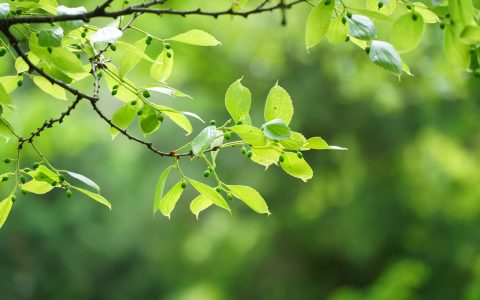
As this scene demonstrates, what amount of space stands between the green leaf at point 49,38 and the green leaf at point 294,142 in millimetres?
299

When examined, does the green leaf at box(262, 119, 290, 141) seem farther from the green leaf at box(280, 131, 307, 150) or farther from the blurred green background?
the blurred green background

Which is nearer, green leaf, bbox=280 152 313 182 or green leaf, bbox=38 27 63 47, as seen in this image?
green leaf, bbox=38 27 63 47

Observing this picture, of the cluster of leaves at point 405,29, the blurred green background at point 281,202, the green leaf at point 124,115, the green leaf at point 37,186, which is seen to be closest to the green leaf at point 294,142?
the cluster of leaves at point 405,29

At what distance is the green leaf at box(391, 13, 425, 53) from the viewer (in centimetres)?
77

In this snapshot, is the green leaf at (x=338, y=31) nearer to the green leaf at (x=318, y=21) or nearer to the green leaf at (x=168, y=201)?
the green leaf at (x=318, y=21)

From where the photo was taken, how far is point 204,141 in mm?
827

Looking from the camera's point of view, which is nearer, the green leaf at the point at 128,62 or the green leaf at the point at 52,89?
the green leaf at the point at 128,62

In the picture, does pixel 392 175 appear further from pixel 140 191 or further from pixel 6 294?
pixel 6 294

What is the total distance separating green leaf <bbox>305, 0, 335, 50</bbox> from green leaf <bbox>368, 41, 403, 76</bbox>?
0.23 ft

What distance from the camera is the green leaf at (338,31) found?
0.86 meters

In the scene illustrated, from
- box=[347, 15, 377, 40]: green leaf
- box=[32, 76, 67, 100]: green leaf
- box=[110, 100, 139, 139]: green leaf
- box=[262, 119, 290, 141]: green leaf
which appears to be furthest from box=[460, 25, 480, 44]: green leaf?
box=[32, 76, 67, 100]: green leaf

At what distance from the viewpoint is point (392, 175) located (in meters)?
5.66

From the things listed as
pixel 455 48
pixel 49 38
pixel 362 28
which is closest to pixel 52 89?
pixel 49 38

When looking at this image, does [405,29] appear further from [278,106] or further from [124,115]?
[124,115]
